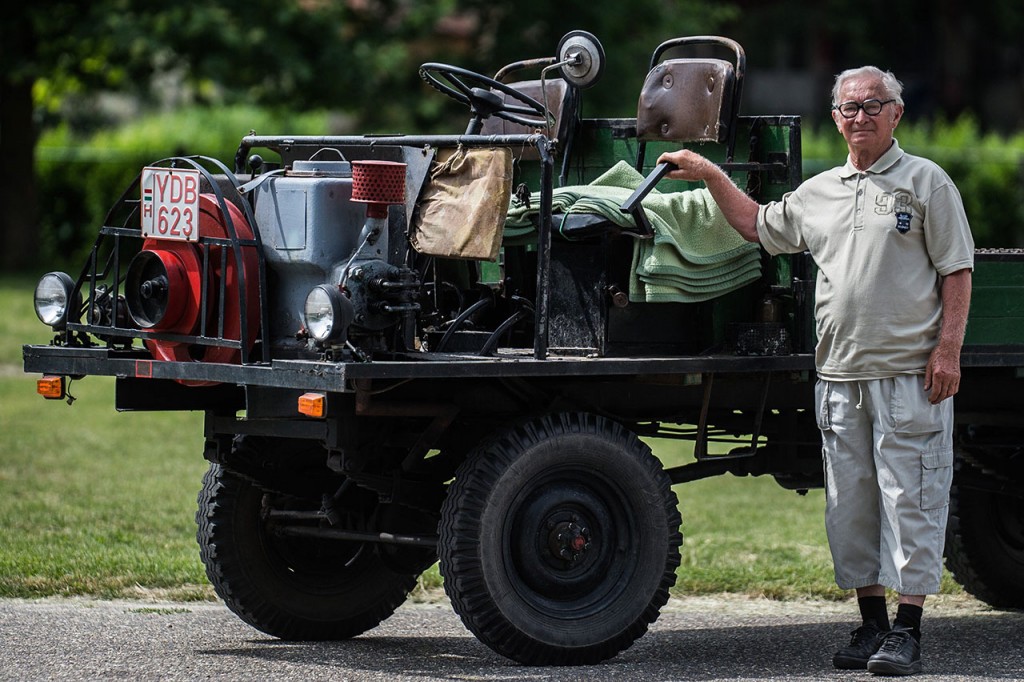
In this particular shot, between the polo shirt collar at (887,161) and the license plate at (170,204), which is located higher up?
the polo shirt collar at (887,161)

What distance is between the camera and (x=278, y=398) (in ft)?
21.5

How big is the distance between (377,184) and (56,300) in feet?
4.91

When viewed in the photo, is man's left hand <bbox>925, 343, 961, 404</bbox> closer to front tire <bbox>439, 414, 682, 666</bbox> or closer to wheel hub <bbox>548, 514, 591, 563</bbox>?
front tire <bbox>439, 414, 682, 666</bbox>

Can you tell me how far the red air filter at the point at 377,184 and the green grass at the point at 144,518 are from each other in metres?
2.62

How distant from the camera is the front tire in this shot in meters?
6.45

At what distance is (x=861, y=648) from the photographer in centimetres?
672

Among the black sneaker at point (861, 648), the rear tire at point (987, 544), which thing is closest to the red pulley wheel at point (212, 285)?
the black sneaker at point (861, 648)

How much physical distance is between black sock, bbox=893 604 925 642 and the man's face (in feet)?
5.24

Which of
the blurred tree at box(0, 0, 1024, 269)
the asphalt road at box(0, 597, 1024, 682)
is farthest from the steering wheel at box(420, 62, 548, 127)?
the blurred tree at box(0, 0, 1024, 269)

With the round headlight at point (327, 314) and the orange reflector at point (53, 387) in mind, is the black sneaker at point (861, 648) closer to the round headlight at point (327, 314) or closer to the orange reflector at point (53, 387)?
the round headlight at point (327, 314)

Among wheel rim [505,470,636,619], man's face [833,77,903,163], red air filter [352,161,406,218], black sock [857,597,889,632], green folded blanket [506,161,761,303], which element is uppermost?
man's face [833,77,903,163]

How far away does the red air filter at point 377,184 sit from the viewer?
6516mm

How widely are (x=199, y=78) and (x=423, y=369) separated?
67.3 ft

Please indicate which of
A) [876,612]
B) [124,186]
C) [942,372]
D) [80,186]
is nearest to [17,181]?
[80,186]
